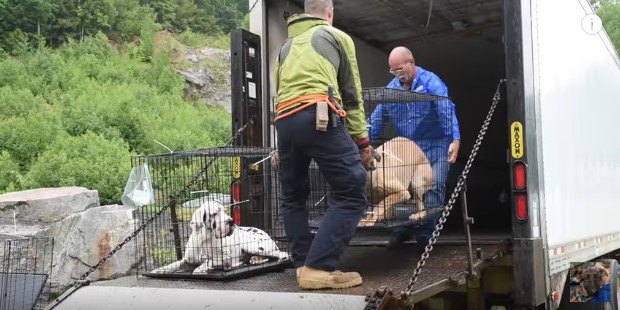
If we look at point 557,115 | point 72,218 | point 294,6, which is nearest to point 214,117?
point 72,218

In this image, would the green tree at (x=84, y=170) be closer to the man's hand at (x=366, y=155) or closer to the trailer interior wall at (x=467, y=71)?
the trailer interior wall at (x=467, y=71)

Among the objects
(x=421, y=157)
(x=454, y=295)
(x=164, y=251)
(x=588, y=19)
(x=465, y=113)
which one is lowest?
(x=454, y=295)

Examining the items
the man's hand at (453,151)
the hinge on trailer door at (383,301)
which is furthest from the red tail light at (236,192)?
the hinge on trailer door at (383,301)

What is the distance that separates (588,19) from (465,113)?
2.91 metres

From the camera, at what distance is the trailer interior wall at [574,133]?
17.3 ft

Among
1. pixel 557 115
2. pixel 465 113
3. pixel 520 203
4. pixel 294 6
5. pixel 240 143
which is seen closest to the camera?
pixel 520 203

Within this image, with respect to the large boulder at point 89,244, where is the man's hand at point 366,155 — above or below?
above

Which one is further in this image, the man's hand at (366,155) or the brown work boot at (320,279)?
the man's hand at (366,155)

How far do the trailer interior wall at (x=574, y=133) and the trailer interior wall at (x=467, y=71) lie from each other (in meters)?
0.99

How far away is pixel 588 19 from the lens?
710cm

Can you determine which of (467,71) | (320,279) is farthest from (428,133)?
(467,71)

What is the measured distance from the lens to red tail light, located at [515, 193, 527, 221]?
15.9 ft

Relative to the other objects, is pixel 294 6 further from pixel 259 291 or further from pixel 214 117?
pixel 214 117

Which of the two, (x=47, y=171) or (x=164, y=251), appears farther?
(x=47, y=171)
